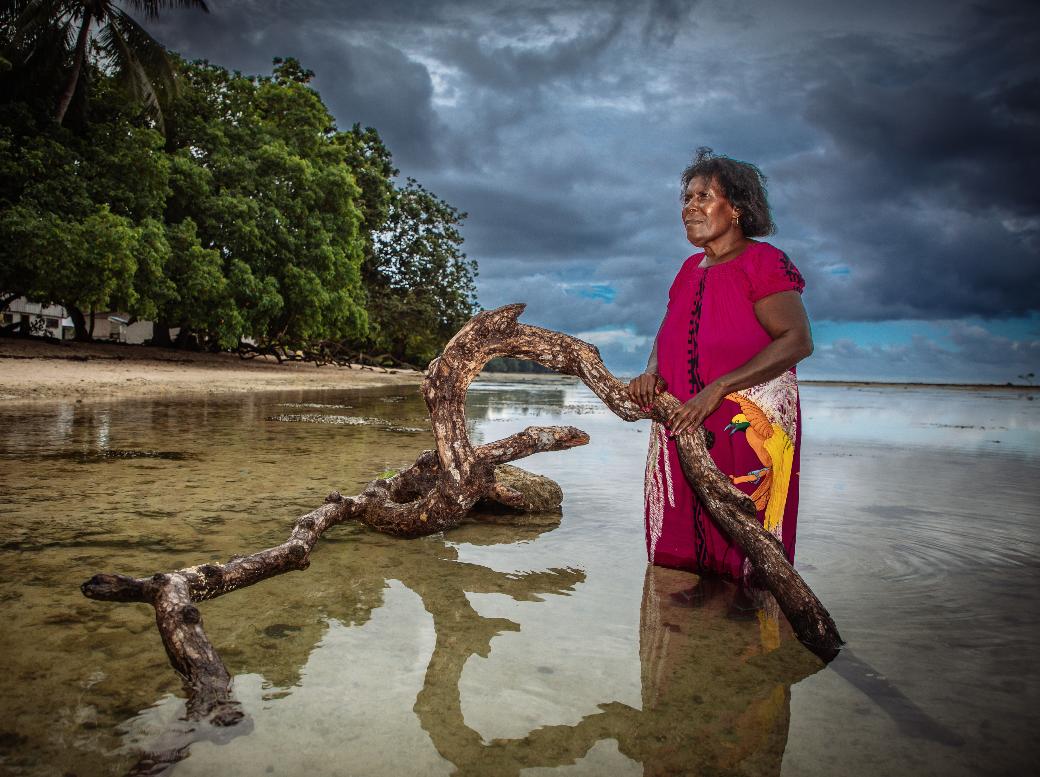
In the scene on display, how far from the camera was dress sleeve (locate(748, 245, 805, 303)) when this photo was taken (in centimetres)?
294

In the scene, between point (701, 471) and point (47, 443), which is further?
point (47, 443)

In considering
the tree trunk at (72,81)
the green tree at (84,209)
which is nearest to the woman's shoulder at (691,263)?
the green tree at (84,209)

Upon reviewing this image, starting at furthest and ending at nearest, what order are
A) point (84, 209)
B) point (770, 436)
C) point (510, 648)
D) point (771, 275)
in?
point (84, 209)
point (770, 436)
point (771, 275)
point (510, 648)

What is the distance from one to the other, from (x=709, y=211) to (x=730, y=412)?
101 centimetres

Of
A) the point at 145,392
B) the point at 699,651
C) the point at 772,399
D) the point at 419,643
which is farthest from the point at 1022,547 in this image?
the point at 145,392

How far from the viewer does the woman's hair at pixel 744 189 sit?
10.3 feet

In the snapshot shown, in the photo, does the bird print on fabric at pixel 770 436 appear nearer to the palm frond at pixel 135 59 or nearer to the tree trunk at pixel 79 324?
the palm frond at pixel 135 59

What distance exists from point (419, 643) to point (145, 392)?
13879 millimetres

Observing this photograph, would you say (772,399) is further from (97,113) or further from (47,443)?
(97,113)

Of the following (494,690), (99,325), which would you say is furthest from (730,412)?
(99,325)

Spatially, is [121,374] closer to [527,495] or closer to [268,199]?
[268,199]

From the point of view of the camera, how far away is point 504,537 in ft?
14.5

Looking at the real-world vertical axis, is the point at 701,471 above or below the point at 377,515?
above

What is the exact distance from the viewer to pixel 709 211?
10.5 ft
